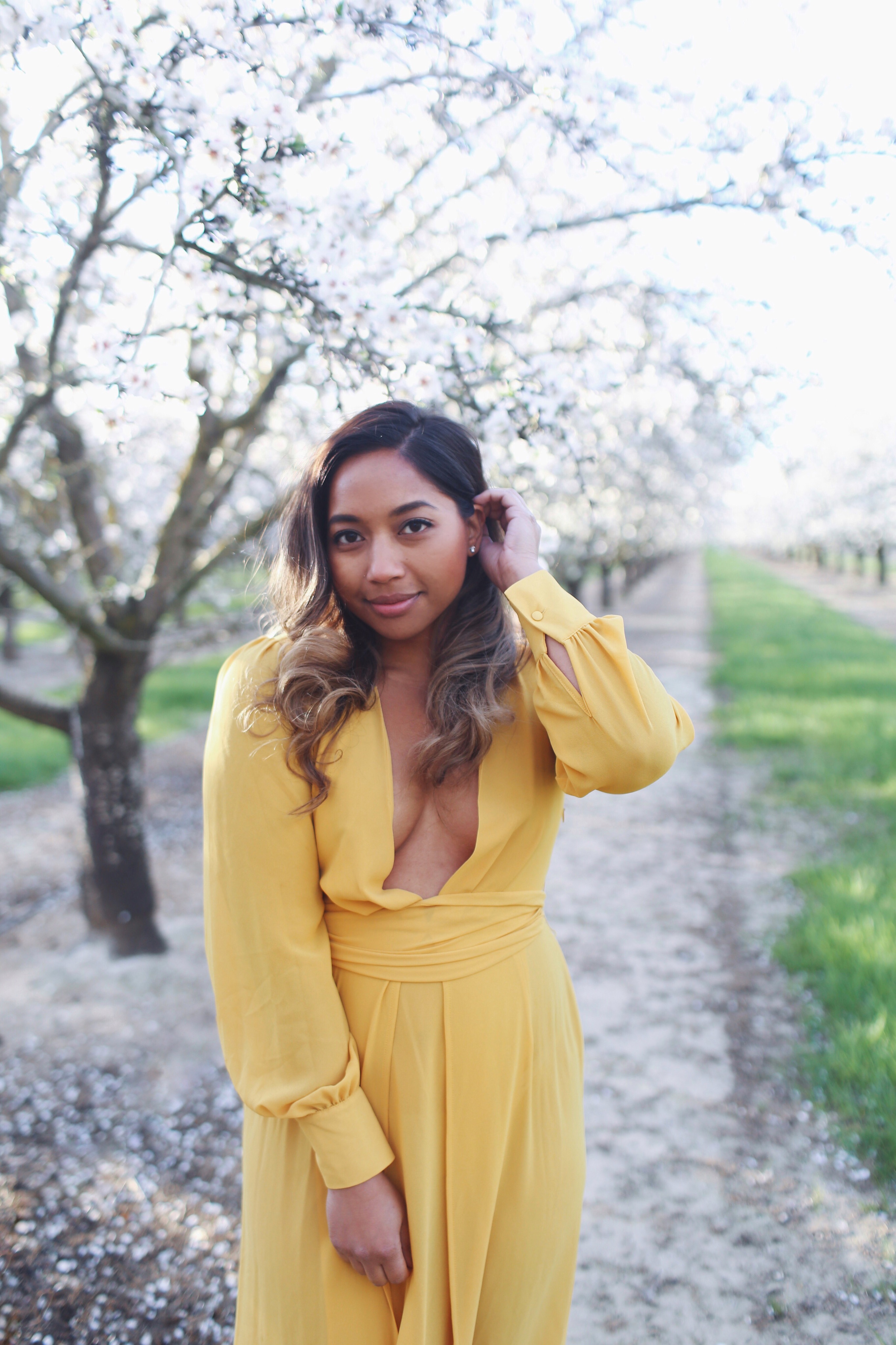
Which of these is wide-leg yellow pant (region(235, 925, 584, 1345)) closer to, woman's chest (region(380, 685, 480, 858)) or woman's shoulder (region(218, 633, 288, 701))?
woman's chest (region(380, 685, 480, 858))

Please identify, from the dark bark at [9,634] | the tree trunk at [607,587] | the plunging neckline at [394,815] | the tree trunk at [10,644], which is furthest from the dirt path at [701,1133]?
the tree trunk at [607,587]

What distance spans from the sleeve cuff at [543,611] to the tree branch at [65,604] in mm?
2432

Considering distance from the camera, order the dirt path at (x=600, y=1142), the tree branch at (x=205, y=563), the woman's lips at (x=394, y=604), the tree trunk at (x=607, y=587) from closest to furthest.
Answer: the woman's lips at (x=394, y=604) < the dirt path at (x=600, y=1142) < the tree branch at (x=205, y=563) < the tree trunk at (x=607, y=587)

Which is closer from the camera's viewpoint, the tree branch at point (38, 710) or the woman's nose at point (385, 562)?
the woman's nose at point (385, 562)

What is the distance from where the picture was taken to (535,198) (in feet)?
12.3

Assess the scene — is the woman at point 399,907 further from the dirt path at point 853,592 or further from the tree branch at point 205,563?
the dirt path at point 853,592

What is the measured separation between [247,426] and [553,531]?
147 cm

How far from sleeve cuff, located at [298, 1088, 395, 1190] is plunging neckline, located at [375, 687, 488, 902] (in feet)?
1.09

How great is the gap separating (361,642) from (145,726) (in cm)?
878

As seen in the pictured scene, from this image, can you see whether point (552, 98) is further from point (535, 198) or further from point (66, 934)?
point (66, 934)

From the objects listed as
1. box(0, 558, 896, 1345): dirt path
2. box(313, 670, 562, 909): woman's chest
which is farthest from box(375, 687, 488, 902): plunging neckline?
box(0, 558, 896, 1345): dirt path

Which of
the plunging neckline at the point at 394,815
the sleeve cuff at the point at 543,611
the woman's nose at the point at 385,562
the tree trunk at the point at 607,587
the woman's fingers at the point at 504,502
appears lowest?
the plunging neckline at the point at 394,815

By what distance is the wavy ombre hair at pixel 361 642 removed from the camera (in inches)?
53.9

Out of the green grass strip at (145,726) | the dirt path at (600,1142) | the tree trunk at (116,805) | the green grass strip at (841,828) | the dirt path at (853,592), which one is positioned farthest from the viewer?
the dirt path at (853,592)
